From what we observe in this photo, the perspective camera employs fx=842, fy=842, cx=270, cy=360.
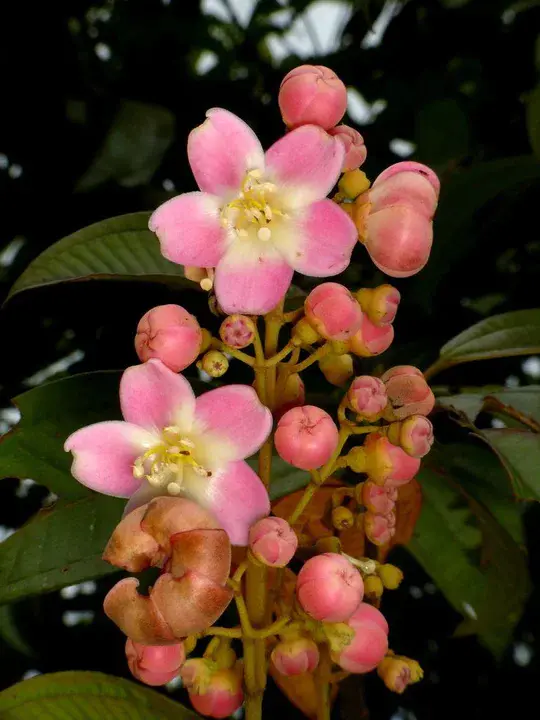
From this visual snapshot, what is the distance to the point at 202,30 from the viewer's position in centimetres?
122

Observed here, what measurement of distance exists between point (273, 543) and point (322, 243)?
0.57 feet

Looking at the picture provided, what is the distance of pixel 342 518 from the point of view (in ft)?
1.76

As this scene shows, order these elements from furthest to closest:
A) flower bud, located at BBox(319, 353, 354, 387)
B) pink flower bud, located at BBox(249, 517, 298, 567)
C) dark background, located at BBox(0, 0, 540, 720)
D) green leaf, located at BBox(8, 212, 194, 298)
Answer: dark background, located at BBox(0, 0, 540, 720)
green leaf, located at BBox(8, 212, 194, 298)
flower bud, located at BBox(319, 353, 354, 387)
pink flower bud, located at BBox(249, 517, 298, 567)

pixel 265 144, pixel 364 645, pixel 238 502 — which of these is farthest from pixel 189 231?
pixel 265 144

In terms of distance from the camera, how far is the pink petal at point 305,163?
48 centimetres

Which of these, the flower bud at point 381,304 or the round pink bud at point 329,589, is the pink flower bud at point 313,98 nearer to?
the flower bud at point 381,304

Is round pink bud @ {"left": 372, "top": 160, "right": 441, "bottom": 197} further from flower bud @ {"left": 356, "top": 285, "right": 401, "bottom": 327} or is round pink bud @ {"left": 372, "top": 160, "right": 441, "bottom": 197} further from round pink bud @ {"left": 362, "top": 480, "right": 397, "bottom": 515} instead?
round pink bud @ {"left": 362, "top": 480, "right": 397, "bottom": 515}

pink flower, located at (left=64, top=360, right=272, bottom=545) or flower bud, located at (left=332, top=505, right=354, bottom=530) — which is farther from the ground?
pink flower, located at (left=64, top=360, right=272, bottom=545)

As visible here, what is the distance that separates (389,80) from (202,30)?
296mm

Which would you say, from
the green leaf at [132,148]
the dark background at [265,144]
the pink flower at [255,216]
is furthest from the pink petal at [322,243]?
the green leaf at [132,148]

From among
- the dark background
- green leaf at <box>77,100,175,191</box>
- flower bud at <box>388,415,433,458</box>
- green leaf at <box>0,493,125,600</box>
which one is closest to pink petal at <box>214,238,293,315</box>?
flower bud at <box>388,415,433,458</box>

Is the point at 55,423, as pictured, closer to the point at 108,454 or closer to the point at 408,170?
the point at 108,454

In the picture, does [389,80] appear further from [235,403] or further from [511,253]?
[235,403]

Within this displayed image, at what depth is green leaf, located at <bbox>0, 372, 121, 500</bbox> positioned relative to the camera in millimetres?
601
